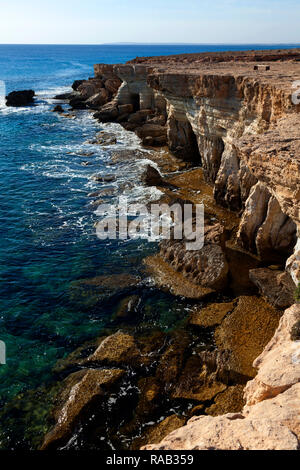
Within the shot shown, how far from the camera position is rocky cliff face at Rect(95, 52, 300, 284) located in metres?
10.5

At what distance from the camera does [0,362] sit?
45.3 feet

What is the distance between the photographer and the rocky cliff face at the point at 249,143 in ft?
34.4

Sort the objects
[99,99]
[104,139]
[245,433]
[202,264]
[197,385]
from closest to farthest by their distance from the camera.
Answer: [245,433]
[197,385]
[202,264]
[104,139]
[99,99]

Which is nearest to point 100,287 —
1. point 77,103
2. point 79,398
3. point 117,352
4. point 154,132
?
point 117,352

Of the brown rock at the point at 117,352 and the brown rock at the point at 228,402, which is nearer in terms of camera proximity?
the brown rock at the point at 228,402

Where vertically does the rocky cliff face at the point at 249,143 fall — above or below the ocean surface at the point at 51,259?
above

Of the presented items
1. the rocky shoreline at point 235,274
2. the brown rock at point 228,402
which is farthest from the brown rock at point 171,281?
the brown rock at point 228,402

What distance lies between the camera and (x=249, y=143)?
11.4m

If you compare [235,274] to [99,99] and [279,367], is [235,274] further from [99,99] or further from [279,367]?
[99,99]

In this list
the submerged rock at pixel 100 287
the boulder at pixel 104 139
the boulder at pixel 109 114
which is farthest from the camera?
the boulder at pixel 109 114

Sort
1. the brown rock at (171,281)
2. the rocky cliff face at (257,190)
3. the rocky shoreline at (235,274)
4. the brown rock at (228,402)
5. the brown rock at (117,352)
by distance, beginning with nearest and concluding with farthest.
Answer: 1. the rocky cliff face at (257,190)
2. the rocky shoreline at (235,274)
3. the brown rock at (228,402)
4. the brown rock at (117,352)
5. the brown rock at (171,281)

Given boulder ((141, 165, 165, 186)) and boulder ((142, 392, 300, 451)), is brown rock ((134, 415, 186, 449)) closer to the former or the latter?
boulder ((142, 392, 300, 451))

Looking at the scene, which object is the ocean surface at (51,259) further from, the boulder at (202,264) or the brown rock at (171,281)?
the boulder at (202,264)

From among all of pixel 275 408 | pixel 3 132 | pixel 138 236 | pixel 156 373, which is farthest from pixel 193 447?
pixel 3 132
